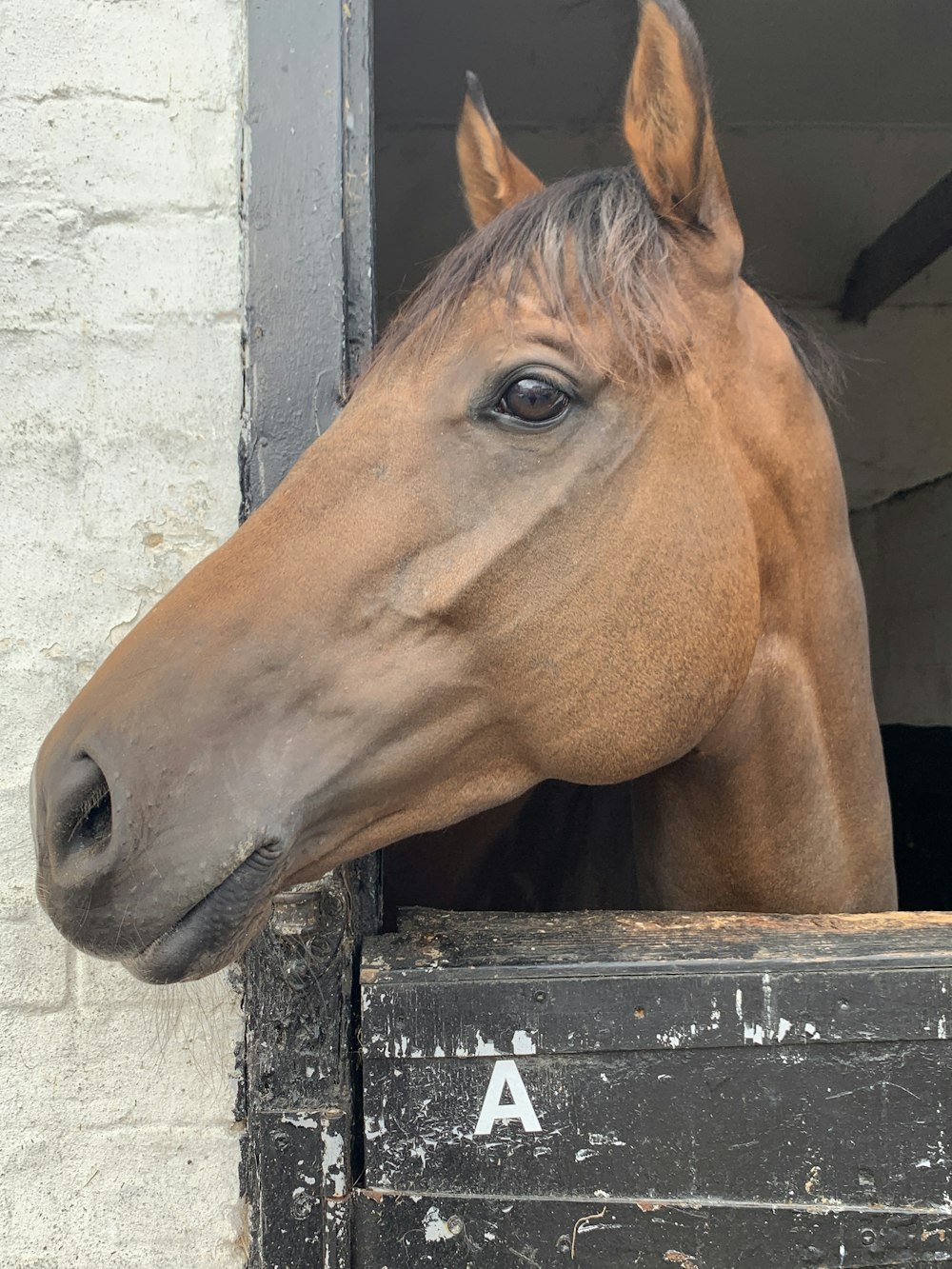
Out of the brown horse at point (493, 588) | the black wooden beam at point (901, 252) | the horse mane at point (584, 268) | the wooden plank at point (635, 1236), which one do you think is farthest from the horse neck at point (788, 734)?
the black wooden beam at point (901, 252)

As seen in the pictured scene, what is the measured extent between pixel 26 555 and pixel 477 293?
74 cm

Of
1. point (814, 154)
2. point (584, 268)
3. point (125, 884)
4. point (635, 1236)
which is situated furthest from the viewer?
point (814, 154)

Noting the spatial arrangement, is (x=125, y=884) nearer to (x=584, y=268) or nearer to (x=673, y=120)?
(x=584, y=268)

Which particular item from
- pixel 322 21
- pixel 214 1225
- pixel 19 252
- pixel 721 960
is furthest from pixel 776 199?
pixel 214 1225

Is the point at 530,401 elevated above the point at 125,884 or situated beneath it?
elevated above

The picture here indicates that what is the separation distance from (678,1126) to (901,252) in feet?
14.5

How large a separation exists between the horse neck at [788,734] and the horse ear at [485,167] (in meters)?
0.52

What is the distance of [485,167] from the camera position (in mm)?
1634

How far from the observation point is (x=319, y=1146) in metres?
1.15

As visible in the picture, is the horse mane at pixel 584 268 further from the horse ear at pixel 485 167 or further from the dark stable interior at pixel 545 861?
the dark stable interior at pixel 545 861

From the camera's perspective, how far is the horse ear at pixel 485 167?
1586 millimetres

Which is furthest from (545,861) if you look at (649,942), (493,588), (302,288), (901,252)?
(901,252)

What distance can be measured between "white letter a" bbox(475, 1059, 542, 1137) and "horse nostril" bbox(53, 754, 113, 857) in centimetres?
51

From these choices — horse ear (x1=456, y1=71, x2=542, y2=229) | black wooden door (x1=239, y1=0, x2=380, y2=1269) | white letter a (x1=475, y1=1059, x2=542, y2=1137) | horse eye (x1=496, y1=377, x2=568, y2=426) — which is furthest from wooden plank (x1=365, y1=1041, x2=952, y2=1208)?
horse ear (x1=456, y1=71, x2=542, y2=229)
